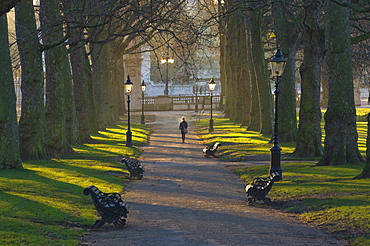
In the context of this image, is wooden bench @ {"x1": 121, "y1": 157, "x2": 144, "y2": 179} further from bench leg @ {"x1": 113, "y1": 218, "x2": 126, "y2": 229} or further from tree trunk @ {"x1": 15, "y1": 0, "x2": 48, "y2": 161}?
bench leg @ {"x1": 113, "y1": 218, "x2": 126, "y2": 229}

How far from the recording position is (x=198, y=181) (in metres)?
19.8

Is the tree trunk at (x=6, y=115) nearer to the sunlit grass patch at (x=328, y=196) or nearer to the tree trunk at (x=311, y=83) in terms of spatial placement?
the sunlit grass patch at (x=328, y=196)

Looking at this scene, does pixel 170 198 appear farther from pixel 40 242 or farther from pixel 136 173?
pixel 40 242

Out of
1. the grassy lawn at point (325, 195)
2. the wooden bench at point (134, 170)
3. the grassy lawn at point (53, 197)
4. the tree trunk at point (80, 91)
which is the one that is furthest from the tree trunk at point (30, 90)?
the tree trunk at point (80, 91)

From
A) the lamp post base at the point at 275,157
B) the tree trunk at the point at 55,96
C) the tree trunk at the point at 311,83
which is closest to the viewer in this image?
the lamp post base at the point at 275,157

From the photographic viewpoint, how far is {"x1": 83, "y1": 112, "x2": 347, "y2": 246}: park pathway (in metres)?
10.7

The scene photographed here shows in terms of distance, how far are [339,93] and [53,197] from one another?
9269 mm

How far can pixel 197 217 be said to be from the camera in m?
13.2

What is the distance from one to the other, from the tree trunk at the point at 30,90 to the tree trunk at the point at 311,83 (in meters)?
8.88

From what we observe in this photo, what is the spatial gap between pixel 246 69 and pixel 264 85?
9.46 metres

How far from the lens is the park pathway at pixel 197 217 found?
35.2 ft

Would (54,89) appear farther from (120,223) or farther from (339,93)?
(120,223)

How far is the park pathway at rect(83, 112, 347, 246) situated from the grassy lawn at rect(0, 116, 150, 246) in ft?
2.01

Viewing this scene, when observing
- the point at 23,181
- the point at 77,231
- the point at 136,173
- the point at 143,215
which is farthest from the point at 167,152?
the point at 77,231
